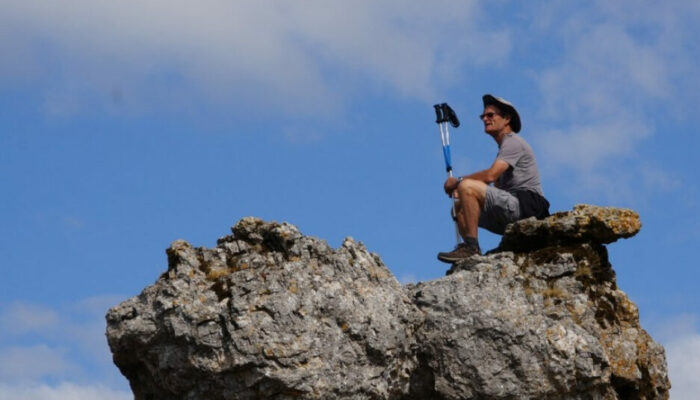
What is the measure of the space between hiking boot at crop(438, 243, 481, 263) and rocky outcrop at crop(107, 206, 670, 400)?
503mm

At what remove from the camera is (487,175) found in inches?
616

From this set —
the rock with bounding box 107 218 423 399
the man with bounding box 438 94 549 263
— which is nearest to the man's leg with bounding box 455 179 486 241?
the man with bounding box 438 94 549 263

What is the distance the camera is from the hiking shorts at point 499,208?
51.0 feet

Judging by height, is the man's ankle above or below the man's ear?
below

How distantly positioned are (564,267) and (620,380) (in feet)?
5.58

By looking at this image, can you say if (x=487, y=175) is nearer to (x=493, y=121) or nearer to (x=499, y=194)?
(x=499, y=194)

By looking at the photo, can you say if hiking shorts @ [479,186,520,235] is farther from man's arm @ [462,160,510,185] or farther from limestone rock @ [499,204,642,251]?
limestone rock @ [499,204,642,251]

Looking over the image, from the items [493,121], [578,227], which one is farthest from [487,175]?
[578,227]

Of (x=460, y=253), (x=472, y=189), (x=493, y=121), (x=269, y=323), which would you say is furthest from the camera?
(x=493, y=121)

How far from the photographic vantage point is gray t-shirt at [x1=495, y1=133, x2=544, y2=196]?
15883 mm

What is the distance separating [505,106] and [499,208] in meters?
1.84

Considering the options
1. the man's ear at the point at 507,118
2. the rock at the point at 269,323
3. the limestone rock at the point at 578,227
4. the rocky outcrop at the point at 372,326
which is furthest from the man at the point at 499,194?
the rock at the point at 269,323

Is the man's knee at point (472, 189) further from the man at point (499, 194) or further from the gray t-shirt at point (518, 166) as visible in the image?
the gray t-shirt at point (518, 166)

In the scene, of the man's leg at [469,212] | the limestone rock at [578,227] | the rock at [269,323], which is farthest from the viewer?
the man's leg at [469,212]
